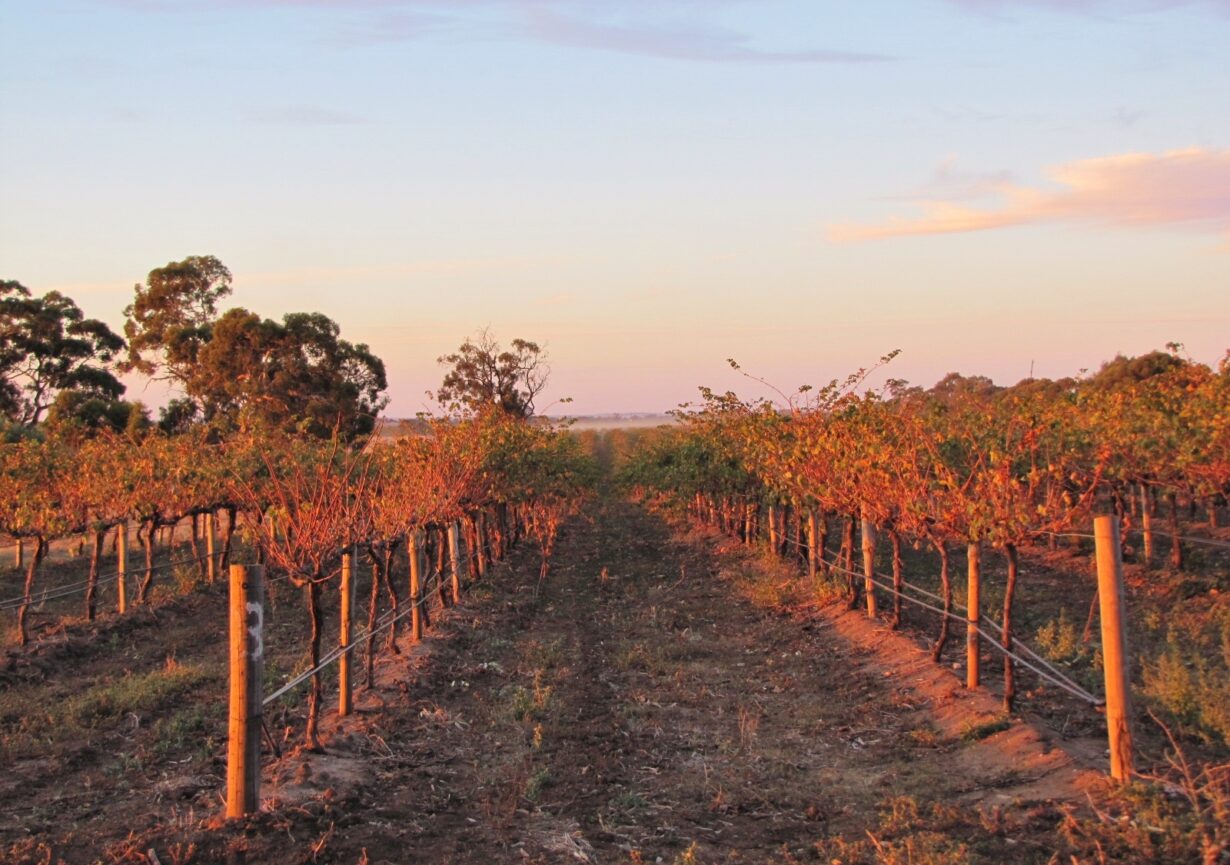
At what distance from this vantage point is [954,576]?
65.9ft

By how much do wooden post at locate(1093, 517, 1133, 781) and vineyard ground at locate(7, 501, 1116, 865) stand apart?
0.38m

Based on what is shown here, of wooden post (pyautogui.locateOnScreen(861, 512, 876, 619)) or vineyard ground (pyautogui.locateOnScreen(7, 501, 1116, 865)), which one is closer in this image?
vineyard ground (pyautogui.locateOnScreen(7, 501, 1116, 865))

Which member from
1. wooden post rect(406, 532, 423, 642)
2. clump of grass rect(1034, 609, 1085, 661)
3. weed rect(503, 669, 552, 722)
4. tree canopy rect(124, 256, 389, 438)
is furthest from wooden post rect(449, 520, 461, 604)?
tree canopy rect(124, 256, 389, 438)

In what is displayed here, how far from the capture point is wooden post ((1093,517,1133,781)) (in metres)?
6.86

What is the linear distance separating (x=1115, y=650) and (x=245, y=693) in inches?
235

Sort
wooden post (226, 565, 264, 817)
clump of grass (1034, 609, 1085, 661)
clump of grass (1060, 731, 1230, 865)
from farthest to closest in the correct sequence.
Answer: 1. clump of grass (1034, 609, 1085, 661)
2. wooden post (226, 565, 264, 817)
3. clump of grass (1060, 731, 1230, 865)

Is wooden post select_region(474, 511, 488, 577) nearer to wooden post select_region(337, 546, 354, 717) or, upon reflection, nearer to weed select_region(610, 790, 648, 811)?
wooden post select_region(337, 546, 354, 717)

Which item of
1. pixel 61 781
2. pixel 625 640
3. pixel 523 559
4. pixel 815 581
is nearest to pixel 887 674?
pixel 625 640

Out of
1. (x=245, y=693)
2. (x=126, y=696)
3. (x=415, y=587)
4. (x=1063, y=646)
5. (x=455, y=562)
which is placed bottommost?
(x=126, y=696)

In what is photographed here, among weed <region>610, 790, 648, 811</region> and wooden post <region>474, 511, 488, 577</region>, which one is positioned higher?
wooden post <region>474, 511, 488, 577</region>

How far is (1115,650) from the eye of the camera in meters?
6.94

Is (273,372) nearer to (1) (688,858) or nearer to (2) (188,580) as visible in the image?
(2) (188,580)

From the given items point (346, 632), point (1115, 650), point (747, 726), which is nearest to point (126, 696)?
point (346, 632)

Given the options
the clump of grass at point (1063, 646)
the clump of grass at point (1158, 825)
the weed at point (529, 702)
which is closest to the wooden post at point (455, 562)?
the weed at point (529, 702)
